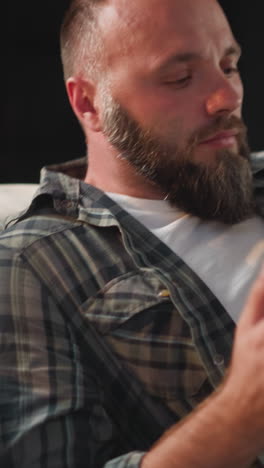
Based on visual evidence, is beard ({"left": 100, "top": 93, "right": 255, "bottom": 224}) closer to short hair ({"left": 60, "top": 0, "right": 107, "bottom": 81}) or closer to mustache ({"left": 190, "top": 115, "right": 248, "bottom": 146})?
mustache ({"left": 190, "top": 115, "right": 248, "bottom": 146})

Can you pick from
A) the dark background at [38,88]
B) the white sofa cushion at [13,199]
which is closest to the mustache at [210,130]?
the white sofa cushion at [13,199]

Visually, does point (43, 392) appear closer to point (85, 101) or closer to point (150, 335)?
point (150, 335)

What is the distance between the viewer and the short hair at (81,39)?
119 centimetres

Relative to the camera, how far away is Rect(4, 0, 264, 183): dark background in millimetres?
1622

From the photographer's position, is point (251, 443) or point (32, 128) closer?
point (251, 443)

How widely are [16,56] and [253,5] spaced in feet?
1.66

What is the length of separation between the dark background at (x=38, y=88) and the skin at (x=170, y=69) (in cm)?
48

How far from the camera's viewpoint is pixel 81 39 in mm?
1214

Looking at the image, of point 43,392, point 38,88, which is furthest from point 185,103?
point 38,88

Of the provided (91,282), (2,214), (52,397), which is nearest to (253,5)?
(2,214)

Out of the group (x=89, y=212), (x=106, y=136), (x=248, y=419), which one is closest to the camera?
(x=248, y=419)

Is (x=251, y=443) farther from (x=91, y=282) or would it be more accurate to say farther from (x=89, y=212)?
(x=89, y=212)

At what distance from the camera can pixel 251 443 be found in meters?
0.75

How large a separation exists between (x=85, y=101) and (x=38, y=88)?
43cm
